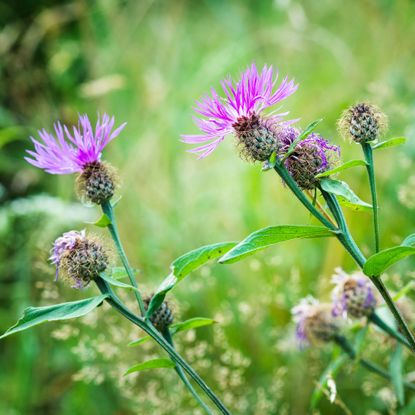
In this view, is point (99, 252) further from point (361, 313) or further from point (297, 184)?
point (361, 313)

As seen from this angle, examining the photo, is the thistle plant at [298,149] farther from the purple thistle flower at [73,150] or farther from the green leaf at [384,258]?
the purple thistle flower at [73,150]

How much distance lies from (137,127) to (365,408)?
1646 mm

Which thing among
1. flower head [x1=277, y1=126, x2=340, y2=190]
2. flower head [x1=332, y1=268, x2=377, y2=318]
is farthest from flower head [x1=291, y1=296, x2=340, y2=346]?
flower head [x1=277, y1=126, x2=340, y2=190]

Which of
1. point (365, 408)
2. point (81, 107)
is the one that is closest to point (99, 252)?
point (365, 408)

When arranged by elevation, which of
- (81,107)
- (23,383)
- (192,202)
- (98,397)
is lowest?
(98,397)

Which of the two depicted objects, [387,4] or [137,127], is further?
[137,127]

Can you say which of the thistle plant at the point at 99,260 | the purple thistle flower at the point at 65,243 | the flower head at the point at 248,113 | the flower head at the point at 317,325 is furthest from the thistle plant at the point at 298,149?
the flower head at the point at 317,325

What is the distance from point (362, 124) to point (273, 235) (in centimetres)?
21

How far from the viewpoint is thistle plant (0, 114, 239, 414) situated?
0.76 metres

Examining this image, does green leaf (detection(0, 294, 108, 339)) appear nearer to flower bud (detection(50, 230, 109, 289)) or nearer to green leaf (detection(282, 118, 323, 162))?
flower bud (detection(50, 230, 109, 289))

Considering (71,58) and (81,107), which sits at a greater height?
(71,58)

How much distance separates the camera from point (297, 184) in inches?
31.5

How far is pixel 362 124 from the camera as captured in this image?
814 millimetres

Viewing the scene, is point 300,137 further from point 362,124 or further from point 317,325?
point 317,325
